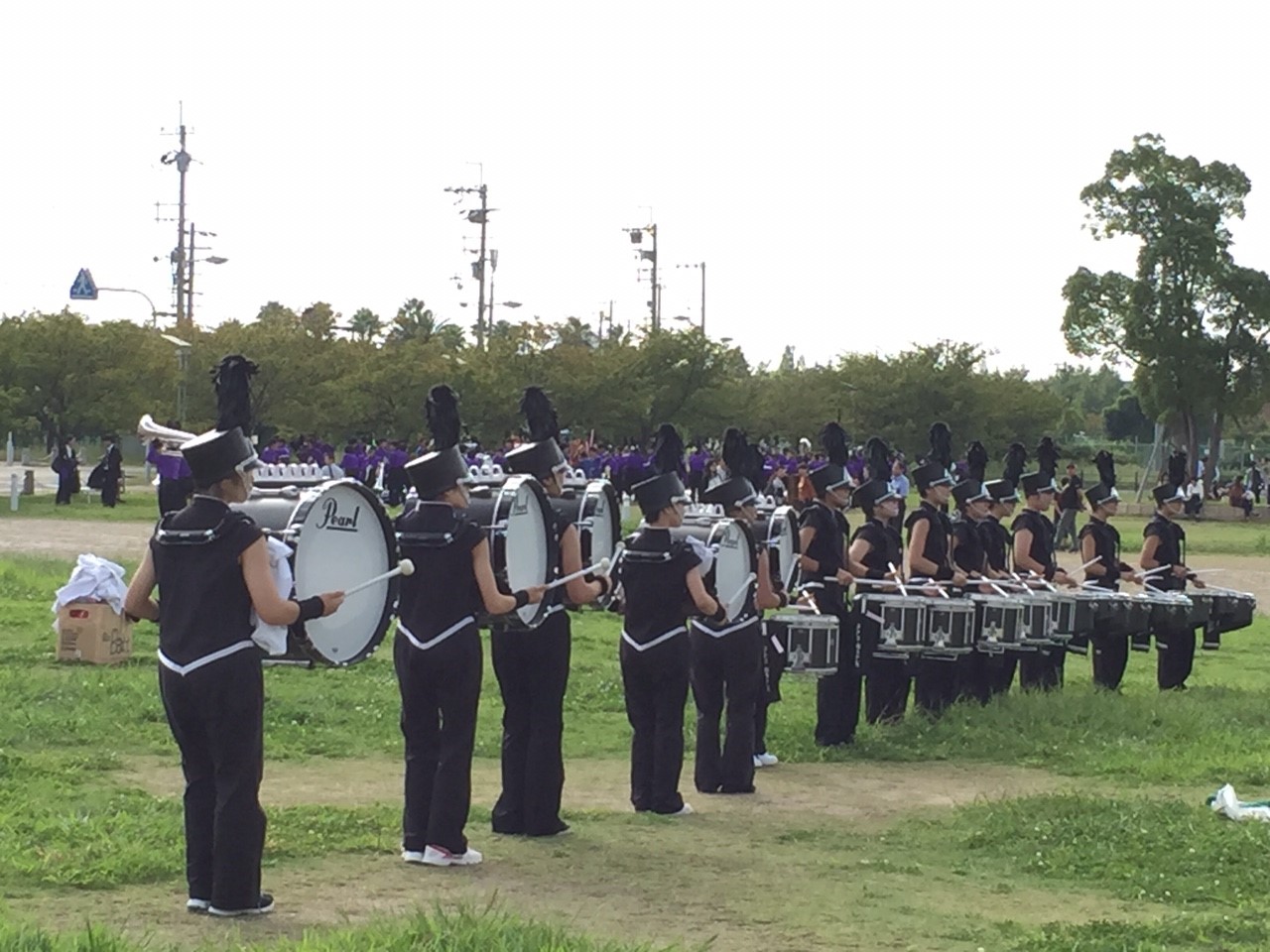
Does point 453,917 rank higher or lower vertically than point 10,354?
lower

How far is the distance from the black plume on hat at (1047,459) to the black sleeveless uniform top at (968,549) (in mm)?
1272

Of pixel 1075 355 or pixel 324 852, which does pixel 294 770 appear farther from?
pixel 1075 355

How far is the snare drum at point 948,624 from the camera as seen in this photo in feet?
45.2

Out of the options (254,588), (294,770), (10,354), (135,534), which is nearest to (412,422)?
(10,354)

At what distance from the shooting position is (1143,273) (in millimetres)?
55500

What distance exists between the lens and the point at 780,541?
13.5 m

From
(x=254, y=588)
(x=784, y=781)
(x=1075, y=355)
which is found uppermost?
(x=1075, y=355)

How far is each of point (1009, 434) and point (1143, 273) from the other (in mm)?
14323

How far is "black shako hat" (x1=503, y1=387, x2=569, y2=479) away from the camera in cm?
1023

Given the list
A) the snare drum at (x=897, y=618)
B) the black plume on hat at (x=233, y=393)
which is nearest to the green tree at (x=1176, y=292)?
the snare drum at (x=897, y=618)

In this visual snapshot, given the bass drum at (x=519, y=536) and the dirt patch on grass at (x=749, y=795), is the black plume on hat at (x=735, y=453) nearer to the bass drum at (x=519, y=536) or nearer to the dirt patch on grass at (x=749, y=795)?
the dirt patch on grass at (x=749, y=795)

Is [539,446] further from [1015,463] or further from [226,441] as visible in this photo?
[1015,463]

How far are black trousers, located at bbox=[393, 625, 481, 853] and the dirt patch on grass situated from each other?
5.95 ft

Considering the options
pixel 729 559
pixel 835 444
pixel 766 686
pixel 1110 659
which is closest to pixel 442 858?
pixel 729 559
